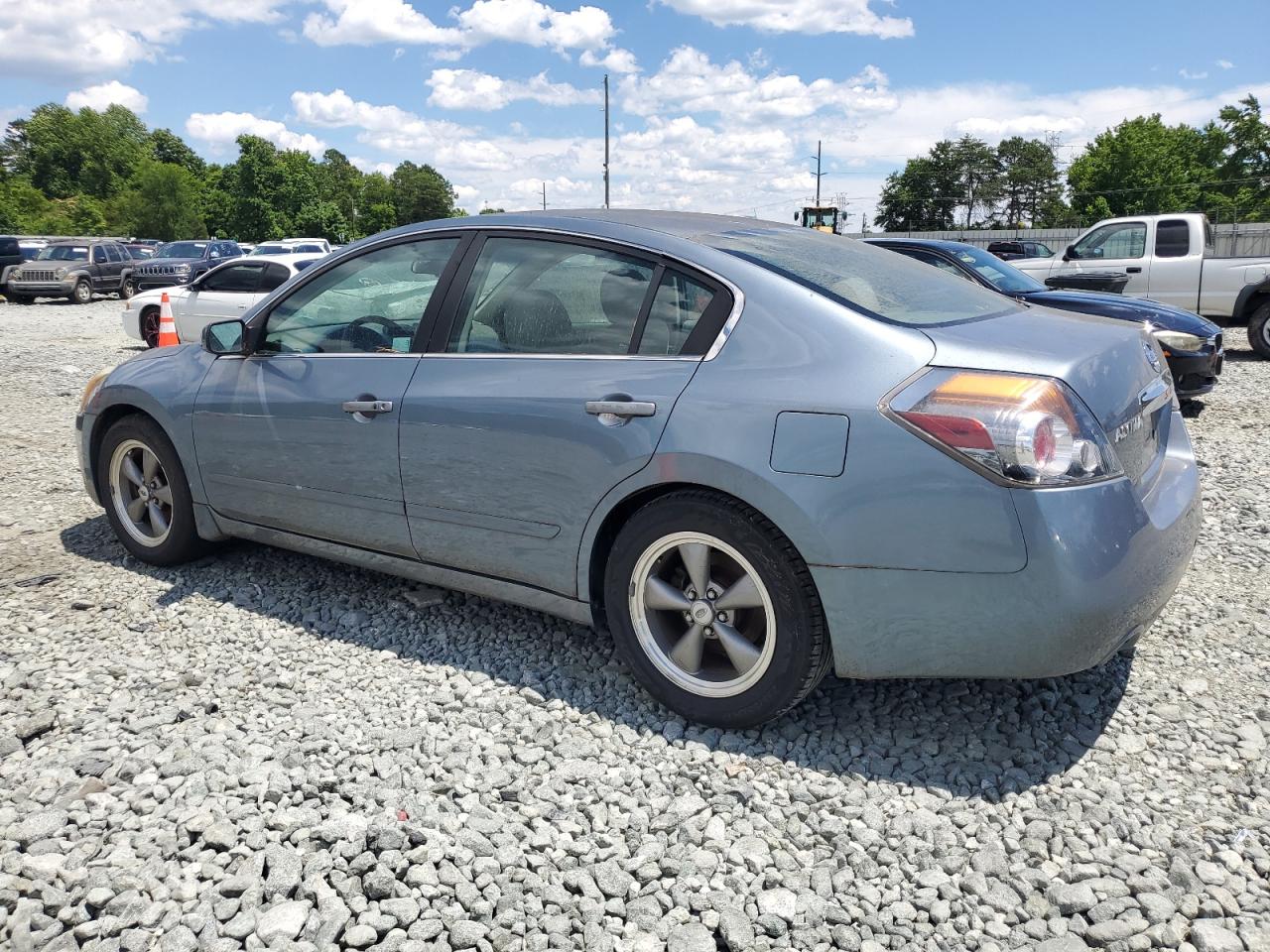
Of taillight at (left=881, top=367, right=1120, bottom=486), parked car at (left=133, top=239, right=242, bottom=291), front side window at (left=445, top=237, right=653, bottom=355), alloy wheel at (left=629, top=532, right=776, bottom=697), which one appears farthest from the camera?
parked car at (left=133, top=239, right=242, bottom=291)

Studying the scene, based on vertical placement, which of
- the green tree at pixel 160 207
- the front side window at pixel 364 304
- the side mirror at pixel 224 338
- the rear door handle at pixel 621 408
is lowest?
the rear door handle at pixel 621 408

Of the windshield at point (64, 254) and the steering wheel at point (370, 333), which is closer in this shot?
the steering wheel at point (370, 333)

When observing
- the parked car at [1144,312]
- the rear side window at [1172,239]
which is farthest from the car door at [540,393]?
the rear side window at [1172,239]

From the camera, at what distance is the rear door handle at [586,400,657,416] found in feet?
9.95

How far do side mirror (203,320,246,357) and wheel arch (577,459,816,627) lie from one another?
205 centimetres

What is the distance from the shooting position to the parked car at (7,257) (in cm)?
2644

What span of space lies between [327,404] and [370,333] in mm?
333

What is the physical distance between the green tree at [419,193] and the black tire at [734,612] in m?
132

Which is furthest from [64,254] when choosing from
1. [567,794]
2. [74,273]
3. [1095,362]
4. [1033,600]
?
[1033,600]

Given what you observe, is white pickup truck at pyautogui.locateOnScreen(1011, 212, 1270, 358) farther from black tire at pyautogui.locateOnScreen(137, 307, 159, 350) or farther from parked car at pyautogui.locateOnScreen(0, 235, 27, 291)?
parked car at pyautogui.locateOnScreen(0, 235, 27, 291)

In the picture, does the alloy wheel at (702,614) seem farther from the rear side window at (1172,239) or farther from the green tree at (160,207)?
the green tree at (160,207)

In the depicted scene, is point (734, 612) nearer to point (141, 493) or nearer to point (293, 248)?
point (141, 493)

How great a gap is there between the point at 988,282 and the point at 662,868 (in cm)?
761

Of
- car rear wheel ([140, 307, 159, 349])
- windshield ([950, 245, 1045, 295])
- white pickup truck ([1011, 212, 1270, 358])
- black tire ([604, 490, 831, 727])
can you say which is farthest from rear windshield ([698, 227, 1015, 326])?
car rear wheel ([140, 307, 159, 349])
